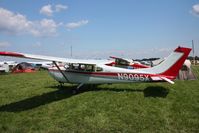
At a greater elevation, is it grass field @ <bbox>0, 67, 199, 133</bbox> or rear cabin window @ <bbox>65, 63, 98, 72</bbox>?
rear cabin window @ <bbox>65, 63, 98, 72</bbox>

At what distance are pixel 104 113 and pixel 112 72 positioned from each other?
4.24 m

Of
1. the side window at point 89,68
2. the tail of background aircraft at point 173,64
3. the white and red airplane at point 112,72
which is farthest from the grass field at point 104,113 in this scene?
the side window at point 89,68

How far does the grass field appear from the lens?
→ 688 cm

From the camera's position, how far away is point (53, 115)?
8320 millimetres

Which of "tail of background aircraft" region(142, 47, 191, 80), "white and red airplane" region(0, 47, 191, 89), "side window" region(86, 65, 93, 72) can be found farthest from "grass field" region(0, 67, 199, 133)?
"side window" region(86, 65, 93, 72)

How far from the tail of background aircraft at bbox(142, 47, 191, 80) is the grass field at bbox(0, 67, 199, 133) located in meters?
0.99

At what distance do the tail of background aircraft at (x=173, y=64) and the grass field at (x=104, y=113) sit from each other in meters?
0.99

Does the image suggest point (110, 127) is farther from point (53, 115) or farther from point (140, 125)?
point (53, 115)

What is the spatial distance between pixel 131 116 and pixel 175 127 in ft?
5.24

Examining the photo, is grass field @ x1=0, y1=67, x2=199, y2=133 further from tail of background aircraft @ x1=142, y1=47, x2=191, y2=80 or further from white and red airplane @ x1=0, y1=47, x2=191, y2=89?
tail of background aircraft @ x1=142, y1=47, x2=191, y2=80

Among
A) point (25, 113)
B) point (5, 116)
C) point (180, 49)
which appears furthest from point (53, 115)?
point (180, 49)

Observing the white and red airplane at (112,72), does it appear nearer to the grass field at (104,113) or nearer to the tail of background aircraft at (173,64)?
the tail of background aircraft at (173,64)

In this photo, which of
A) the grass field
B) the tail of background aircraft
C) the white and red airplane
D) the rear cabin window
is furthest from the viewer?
the rear cabin window

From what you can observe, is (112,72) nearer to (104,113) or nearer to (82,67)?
(82,67)
